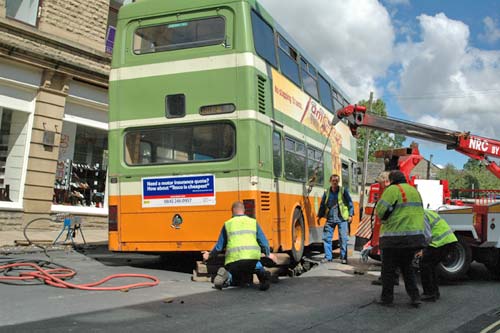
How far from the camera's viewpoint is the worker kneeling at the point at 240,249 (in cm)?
704

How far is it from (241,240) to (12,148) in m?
9.20

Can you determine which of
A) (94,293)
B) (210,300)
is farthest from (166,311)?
(94,293)

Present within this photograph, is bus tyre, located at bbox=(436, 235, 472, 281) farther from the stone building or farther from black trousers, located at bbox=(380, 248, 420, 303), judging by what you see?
the stone building

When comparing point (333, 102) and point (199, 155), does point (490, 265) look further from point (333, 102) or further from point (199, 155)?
point (333, 102)

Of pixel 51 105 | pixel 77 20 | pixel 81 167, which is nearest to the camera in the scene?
pixel 51 105

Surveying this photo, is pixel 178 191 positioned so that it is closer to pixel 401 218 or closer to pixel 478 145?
pixel 401 218

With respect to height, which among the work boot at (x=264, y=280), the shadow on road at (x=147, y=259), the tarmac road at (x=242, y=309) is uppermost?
the shadow on road at (x=147, y=259)

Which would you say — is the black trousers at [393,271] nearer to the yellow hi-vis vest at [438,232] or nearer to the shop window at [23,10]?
the yellow hi-vis vest at [438,232]

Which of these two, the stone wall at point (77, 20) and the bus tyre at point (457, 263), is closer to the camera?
the bus tyre at point (457, 263)

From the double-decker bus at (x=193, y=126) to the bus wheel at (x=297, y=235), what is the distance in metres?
0.35

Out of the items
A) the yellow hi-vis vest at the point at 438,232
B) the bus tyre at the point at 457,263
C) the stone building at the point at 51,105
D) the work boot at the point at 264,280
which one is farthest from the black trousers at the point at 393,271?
the stone building at the point at 51,105


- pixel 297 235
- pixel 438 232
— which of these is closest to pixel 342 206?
pixel 297 235

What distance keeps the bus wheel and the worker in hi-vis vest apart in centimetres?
289

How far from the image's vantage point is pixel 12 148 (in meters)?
13.6
